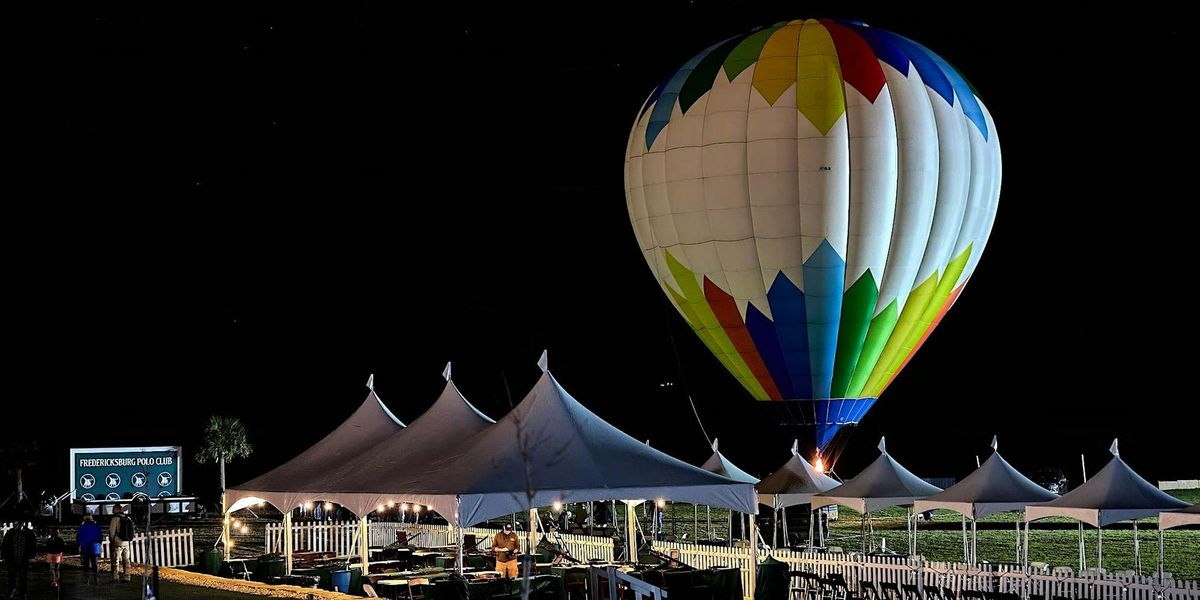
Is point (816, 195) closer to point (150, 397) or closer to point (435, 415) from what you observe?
point (435, 415)

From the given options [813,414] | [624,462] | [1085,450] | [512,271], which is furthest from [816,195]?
[512,271]

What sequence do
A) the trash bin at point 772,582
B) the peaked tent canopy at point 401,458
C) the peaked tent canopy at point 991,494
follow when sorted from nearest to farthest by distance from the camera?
the trash bin at point 772,582, the peaked tent canopy at point 401,458, the peaked tent canopy at point 991,494

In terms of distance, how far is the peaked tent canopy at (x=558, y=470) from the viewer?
18.3 metres

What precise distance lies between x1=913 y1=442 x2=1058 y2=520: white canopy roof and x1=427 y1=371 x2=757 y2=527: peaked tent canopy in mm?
7463

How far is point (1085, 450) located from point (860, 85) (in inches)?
1729

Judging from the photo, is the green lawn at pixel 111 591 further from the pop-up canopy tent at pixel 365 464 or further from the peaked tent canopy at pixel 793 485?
the peaked tent canopy at pixel 793 485

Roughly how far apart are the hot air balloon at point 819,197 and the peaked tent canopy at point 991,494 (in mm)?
8751

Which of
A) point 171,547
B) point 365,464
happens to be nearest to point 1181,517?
point 365,464

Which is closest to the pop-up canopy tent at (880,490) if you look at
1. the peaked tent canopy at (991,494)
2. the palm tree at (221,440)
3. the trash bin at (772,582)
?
the peaked tent canopy at (991,494)

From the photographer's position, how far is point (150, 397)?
89375 mm

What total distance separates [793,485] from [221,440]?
1610 inches

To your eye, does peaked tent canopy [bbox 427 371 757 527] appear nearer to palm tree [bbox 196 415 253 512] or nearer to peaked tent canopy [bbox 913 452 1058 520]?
peaked tent canopy [bbox 913 452 1058 520]

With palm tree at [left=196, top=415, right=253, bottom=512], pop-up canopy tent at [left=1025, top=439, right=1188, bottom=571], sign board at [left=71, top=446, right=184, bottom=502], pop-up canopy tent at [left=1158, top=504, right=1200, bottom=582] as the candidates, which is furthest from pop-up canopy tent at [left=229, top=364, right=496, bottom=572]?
palm tree at [left=196, top=415, right=253, bottom=512]

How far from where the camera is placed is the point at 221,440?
217 ft
